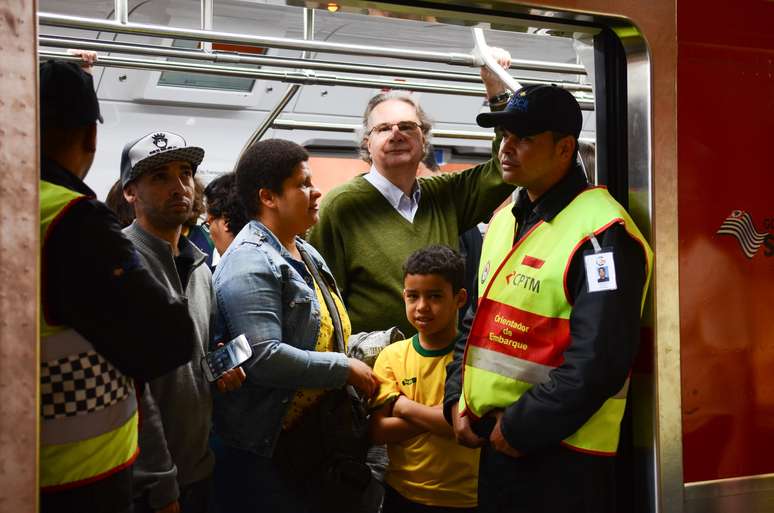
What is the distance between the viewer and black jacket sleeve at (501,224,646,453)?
218 centimetres

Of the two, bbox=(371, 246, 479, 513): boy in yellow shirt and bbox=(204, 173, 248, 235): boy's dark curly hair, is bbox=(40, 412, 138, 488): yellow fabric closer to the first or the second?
bbox=(371, 246, 479, 513): boy in yellow shirt

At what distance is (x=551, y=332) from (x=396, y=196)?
1.25m

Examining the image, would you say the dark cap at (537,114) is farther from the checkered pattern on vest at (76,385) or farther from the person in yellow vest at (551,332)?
the checkered pattern on vest at (76,385)

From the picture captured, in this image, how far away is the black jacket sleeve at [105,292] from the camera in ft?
6.05

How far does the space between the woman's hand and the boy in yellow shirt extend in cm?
15

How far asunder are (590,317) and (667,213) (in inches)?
19.2

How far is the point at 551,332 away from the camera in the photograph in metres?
2.32

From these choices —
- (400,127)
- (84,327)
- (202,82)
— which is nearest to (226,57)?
(400,127)

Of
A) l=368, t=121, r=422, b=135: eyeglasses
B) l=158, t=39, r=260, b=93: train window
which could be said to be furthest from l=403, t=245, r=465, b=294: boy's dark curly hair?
l=158, t=39, r=260, b=93: train window

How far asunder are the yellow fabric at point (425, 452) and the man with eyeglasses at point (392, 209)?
288mm

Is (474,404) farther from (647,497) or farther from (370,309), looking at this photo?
(370,309)

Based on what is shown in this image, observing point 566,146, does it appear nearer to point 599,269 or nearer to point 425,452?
point 599,269

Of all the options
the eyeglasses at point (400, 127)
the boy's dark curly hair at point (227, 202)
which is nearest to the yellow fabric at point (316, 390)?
the boy's dark curly hair at point (227, 202)

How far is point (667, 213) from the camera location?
8.22ft
